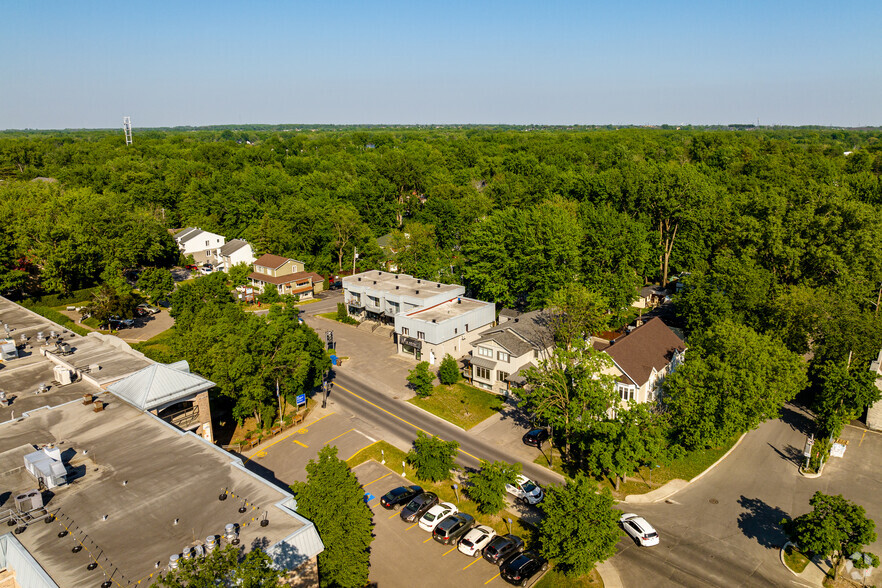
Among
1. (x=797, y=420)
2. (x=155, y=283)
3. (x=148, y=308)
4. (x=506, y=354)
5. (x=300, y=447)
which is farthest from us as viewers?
(x=148, y=308)

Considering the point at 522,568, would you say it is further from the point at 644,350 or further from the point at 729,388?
the point at 644,350

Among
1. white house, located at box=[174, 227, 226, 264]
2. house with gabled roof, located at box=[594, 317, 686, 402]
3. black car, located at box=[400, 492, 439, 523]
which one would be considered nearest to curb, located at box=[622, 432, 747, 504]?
house with gabled roof, located at box=[594, 317, 686, 402]

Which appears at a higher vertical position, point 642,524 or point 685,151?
point 685,151

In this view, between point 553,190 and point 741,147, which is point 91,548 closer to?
point 553,190

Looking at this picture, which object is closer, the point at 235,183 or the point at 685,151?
the point at 235,183

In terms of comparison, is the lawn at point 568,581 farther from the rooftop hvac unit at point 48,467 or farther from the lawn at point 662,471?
the rooftop hvac unit at point 48,467

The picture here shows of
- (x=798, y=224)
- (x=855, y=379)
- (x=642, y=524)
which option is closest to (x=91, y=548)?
(x=642, y=524)

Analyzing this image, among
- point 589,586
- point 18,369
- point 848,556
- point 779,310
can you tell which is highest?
point 779,310

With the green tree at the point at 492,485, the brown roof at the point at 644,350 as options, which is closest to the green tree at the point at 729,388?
the brown roof at the point at 644,350

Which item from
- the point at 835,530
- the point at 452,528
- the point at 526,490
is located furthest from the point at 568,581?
the point at 835,530
